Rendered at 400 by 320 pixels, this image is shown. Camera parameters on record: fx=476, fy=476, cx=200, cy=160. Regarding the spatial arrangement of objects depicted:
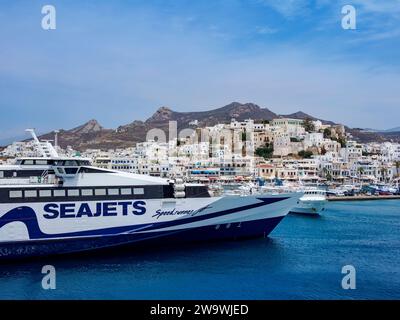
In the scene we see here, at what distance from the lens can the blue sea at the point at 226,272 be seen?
1086 centimetres

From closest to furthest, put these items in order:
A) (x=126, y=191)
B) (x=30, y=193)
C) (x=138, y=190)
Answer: (x=30, y=193), (x=126, y=191), (x=138, y=190)

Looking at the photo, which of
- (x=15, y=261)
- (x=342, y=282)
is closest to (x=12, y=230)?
(x=15, y=261)

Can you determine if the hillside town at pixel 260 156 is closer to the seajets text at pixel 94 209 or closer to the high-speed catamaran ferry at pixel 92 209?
the high-speed catamaran ferry at pixel 92 209

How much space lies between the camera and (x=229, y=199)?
15.0 meters

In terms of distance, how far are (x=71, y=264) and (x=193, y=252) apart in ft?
11.7


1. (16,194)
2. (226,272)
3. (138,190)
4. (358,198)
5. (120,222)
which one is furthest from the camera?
(358,198)

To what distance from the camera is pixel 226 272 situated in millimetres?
12391

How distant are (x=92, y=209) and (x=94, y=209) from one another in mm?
56

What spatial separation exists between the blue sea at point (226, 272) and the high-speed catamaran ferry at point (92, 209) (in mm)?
500

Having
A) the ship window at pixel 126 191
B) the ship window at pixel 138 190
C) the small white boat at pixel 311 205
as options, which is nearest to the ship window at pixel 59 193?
the ship window at pixel 126 191

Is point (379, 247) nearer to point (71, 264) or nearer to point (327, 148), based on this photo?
point (71, 264)

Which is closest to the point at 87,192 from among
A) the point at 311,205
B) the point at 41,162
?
the point at 41,162

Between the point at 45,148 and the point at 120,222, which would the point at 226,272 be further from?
the point at 45,148

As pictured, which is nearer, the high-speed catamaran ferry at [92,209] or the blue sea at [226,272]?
the blue sea at [226,272]
